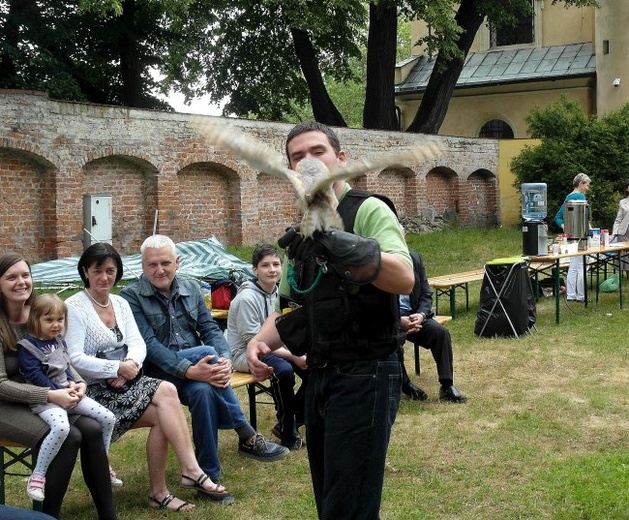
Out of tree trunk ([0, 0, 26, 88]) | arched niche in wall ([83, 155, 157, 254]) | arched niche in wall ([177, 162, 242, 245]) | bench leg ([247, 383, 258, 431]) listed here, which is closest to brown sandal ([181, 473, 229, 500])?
bench leg ([247, 383, 258, 431])

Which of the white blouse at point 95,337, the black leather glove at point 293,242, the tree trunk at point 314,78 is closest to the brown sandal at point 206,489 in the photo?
the white blouse at point 95,337

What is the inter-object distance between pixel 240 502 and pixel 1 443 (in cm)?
140

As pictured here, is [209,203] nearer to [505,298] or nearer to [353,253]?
[505,298]

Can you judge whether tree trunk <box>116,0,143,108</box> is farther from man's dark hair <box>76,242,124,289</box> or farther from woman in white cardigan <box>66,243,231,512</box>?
woman in white cardigan <box>66,243,231,512</box>

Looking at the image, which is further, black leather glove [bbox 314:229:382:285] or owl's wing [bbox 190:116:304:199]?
owl's wing [bbox 190:116:304:199]

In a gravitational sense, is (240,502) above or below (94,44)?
below

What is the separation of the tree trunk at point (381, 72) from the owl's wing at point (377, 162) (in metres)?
20.7

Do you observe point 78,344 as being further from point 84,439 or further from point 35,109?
point 35,109

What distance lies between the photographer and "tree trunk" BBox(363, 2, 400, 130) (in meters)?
23.2

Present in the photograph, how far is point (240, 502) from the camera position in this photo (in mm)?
5105

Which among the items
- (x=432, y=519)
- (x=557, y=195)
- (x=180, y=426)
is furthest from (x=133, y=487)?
(x=557, y=195)

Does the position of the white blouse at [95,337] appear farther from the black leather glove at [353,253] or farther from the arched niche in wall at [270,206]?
the arched niche in wall at [270,206]

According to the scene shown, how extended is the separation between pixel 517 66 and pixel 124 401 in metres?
27.9

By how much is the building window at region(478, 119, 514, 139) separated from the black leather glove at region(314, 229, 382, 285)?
94.6 feet
